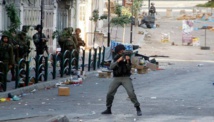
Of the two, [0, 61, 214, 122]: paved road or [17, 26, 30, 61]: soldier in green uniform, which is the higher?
[17, 26, 30, 61]: soldier in green uniform

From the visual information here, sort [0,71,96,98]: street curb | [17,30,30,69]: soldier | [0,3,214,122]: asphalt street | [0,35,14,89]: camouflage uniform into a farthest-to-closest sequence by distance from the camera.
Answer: [17,30,30,69]: soldier, [0,35,14,89]: camouflage uniform, [0,71,96,98]: street curb, [0,3,214,122]: asphalt street

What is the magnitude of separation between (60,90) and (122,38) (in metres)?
24.9

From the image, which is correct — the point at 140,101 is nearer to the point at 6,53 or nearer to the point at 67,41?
the point at 6,53

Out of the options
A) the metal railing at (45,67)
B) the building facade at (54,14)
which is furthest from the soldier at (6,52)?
the building facade at (54,14)

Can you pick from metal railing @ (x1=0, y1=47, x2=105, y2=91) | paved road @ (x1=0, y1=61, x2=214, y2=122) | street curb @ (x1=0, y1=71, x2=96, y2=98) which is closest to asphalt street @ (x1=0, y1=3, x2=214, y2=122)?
paved road @ (x1=0, y1=61, x2=214, y2=122)

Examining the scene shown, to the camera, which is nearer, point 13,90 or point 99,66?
point 13,90

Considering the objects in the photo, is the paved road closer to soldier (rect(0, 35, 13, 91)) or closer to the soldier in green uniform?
soldier (rect(0, 35, 13, 91))

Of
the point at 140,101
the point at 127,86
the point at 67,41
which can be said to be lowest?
the point at 140,101

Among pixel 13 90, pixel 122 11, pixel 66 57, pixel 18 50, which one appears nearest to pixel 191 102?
pixel 13 90

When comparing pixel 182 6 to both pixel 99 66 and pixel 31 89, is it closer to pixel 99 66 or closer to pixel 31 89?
pixel 99 66

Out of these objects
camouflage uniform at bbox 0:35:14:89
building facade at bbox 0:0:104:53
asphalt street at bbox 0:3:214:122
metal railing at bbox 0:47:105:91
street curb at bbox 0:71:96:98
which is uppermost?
building facade at bbox 0:0:104:53

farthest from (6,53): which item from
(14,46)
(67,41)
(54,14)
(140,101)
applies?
(54,14)

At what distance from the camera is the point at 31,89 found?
2245 centimetres

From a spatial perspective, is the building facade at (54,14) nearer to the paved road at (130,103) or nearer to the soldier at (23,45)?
the soldier at (23,45)
